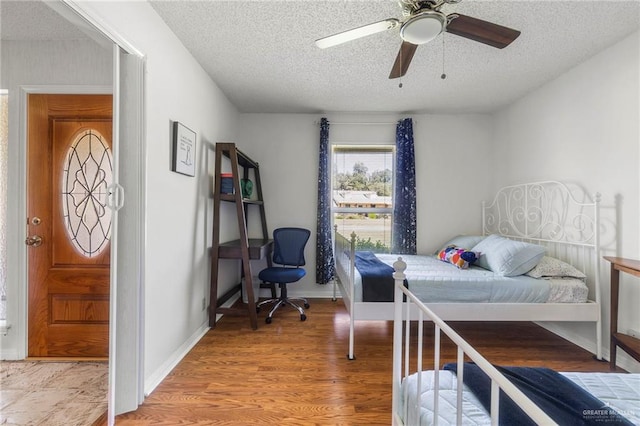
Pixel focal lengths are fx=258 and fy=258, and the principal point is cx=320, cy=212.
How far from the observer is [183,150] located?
2080 millimetres

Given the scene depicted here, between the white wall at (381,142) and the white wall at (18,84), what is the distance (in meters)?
1.81

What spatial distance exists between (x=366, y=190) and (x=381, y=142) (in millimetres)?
691

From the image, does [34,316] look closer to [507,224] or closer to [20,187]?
[20,187]

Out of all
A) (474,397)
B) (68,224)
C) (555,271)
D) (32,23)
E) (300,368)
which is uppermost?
(32,23)

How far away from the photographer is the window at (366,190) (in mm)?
3666

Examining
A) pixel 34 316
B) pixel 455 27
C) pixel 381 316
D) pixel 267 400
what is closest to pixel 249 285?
pixel 267 400

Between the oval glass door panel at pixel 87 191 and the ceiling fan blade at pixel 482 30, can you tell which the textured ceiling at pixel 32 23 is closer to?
the oval glass door panel at pixel 87 191

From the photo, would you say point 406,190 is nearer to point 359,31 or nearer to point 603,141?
point 603,141

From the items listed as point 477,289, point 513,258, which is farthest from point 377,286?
point 513,258

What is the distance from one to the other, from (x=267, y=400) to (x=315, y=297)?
1.92 metres

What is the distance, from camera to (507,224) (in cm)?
323

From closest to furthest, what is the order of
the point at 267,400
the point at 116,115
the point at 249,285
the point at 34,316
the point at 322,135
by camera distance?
the point at 116,115 < the point at 267,400 < the point at 34,316 < the point at 249,285 < the point at 322,135

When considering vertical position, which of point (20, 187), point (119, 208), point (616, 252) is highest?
point (20, 187)

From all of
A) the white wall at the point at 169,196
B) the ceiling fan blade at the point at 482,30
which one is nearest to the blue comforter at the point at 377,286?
the white wall at the point at 169,196
